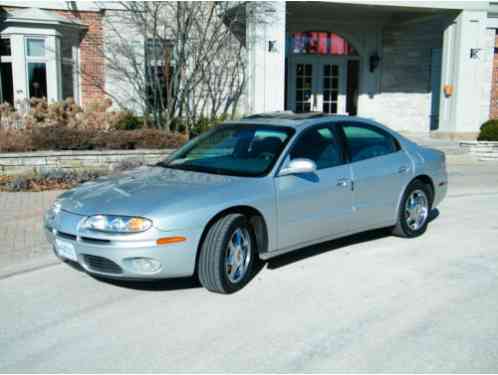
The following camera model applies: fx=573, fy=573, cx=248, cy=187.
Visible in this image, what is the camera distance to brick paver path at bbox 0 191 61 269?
6.10 metres

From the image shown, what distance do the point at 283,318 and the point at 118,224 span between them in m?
1.48

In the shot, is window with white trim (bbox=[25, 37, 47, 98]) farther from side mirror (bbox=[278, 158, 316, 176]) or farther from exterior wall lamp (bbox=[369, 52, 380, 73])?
side mirror (bbox=[278, 158, 316, 176])

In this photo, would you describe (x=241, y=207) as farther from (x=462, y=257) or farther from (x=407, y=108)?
(x=407, y=108)

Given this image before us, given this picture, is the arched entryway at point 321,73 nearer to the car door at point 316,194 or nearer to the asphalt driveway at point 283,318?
the car door at point 316,194

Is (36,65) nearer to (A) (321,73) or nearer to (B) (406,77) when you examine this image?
(A) (321,73)

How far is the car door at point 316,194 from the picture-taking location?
17.4 feet

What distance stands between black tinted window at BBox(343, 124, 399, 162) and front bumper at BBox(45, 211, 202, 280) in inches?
88.8

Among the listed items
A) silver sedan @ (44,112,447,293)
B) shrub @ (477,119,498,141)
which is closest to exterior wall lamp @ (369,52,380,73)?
shrub @ (477,119,498,141)

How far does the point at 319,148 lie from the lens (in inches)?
228

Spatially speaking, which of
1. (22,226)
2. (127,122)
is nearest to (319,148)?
(22,226)

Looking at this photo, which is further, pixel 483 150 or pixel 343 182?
pixel 483 150

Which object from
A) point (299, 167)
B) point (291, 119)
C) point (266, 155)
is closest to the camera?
point (299, 167)

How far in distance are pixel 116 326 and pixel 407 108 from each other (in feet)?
54.7

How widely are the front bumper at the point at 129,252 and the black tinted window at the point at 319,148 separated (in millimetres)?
1526
